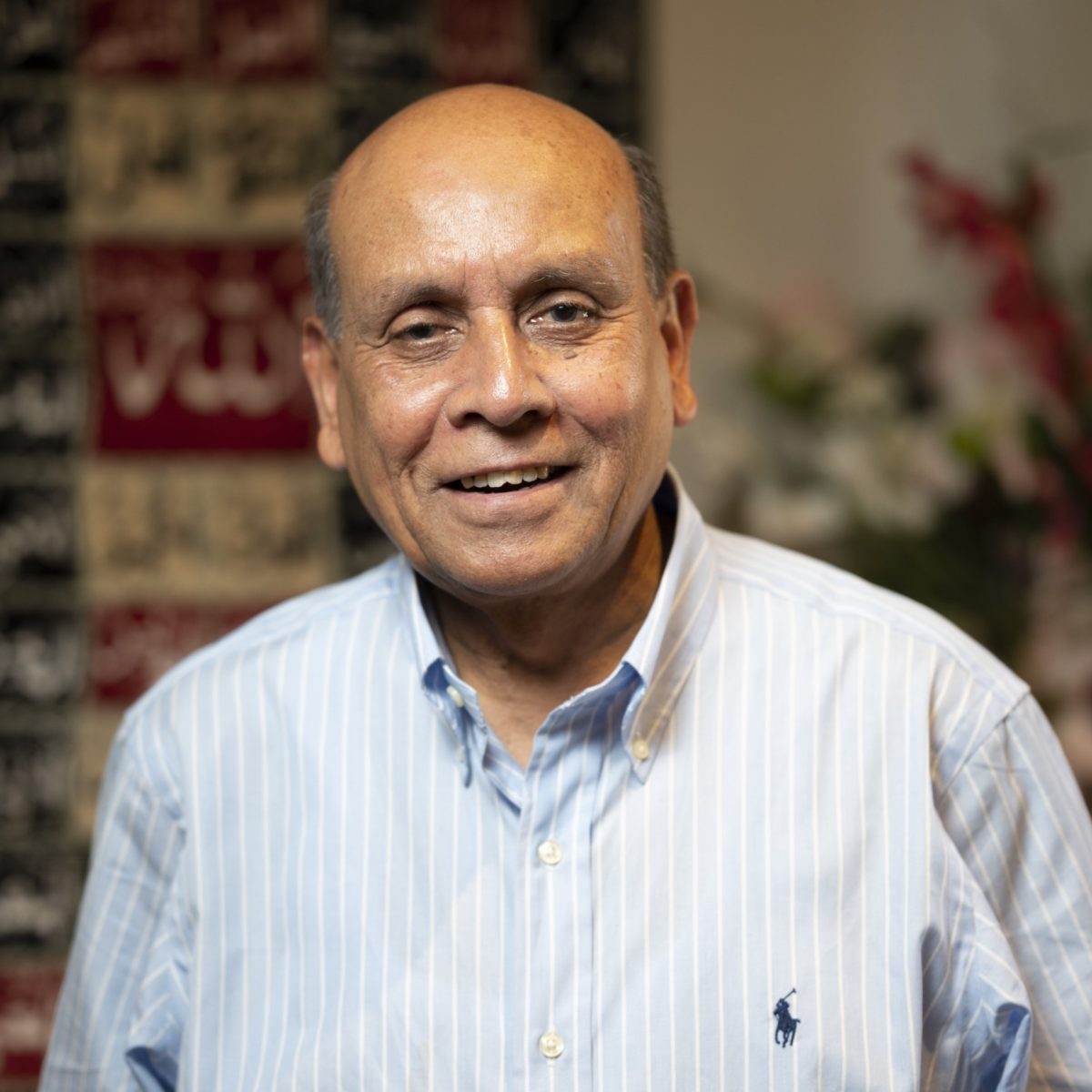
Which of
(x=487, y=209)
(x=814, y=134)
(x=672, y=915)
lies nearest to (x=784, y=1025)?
(x=672, y=915)

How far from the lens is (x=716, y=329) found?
2.31 m

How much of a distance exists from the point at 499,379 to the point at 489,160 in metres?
0.17

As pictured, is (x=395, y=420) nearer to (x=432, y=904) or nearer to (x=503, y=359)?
(x=503, y=359)

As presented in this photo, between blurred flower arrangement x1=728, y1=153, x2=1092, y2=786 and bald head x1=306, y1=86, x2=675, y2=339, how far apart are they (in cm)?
100

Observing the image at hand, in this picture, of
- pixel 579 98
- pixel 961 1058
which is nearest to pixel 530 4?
pixel 579 98

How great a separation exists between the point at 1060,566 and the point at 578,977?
126 cm

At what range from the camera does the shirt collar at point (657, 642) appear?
3.60ft

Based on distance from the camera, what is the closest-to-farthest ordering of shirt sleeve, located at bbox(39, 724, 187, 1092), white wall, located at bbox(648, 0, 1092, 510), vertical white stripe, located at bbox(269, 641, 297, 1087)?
vertical white stripe, located at bbox(269, 641, 297, 1087)
shirt sleeve, located at bbox(39, 724, 187, 1092)
white wall, located at bbox(648, 0, 1092, 510)

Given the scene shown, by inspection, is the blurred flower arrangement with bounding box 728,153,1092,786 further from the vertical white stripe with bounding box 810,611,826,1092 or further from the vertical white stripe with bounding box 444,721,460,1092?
the vertical white stripe with bounding box 444,721,460,1092

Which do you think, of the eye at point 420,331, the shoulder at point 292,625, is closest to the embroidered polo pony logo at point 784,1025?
the shoulder at point 292,625

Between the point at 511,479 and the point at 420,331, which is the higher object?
the point at 420,331

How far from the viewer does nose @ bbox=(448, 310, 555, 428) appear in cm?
101

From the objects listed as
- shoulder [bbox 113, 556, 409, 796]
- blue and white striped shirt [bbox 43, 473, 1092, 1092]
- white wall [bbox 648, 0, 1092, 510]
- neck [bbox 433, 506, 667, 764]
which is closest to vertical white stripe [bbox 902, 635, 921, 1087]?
blue and white striped shirt [bbox 43, 473, 1092, 1092]

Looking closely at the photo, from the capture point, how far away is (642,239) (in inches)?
44.3
